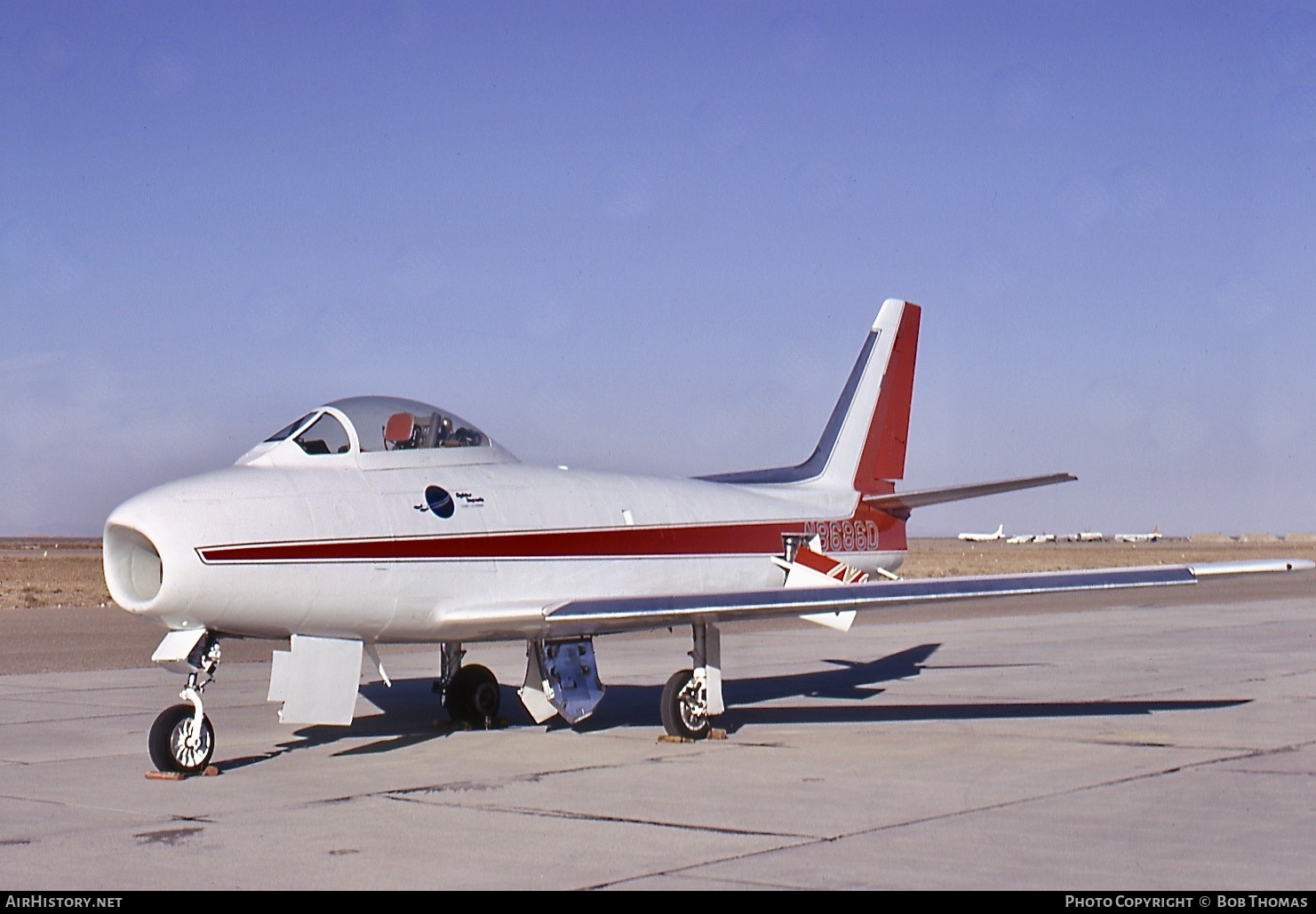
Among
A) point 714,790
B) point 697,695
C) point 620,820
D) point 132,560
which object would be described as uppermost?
point 132,560

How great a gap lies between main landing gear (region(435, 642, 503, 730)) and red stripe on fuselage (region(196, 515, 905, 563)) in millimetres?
2016

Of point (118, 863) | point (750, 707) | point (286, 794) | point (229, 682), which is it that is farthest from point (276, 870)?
point (229, 682)

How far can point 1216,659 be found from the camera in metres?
21.0

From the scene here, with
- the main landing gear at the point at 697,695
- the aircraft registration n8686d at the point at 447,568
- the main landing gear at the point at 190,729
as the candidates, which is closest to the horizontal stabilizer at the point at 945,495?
the aircraft registration n8686d at the point at 447,568

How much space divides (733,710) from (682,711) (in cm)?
292

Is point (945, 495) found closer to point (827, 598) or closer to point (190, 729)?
point (827, 598)

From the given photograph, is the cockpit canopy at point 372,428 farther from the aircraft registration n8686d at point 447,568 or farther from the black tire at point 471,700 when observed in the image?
the black tire at point 471,700

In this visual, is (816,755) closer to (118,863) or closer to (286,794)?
(286,794)

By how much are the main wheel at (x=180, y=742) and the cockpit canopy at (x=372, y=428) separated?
7.74 ft

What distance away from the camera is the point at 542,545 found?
1259 cm

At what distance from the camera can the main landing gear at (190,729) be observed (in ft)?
34.1

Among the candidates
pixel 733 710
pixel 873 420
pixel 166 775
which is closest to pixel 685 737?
pixel 733 710
